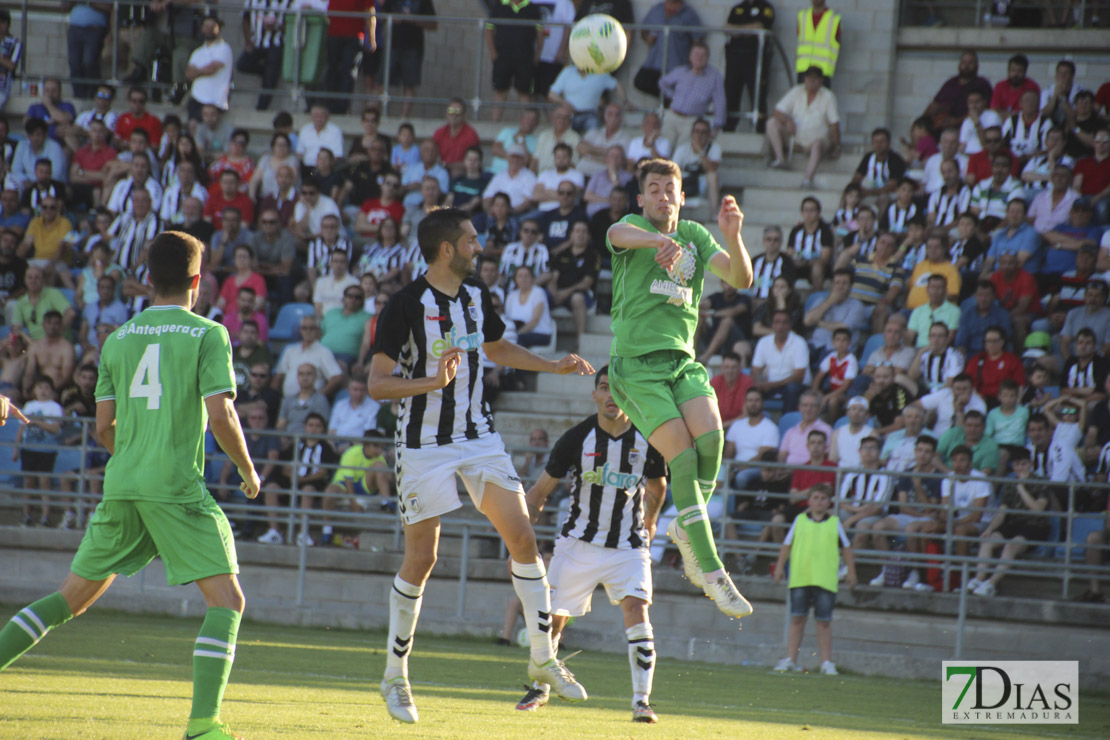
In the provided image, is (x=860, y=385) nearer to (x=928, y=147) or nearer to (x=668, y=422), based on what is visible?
(x=928, y=147)

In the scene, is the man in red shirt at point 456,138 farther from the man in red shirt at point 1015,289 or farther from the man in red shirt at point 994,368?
the man in red shirt at point 994,368

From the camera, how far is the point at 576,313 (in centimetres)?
1608

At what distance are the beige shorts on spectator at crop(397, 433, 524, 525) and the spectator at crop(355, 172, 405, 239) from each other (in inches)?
421

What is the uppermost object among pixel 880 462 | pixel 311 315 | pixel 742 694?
pixel 311 315

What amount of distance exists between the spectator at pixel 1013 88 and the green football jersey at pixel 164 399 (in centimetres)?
1341

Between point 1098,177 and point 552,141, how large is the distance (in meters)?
7.10

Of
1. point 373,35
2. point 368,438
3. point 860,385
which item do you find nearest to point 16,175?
point 373,35

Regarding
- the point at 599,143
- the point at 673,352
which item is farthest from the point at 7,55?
the point at 673,352

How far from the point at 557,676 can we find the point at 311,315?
940cm

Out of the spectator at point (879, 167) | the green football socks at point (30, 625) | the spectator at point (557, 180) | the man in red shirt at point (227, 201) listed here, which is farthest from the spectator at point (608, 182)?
the green football socks at point (30, 625)

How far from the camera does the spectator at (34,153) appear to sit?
18531 millimetres

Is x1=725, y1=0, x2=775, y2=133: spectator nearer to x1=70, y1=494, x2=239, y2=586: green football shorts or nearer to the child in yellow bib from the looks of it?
the child in yellow bib

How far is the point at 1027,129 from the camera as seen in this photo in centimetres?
1617

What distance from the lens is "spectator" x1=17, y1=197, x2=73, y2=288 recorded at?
685 inches
